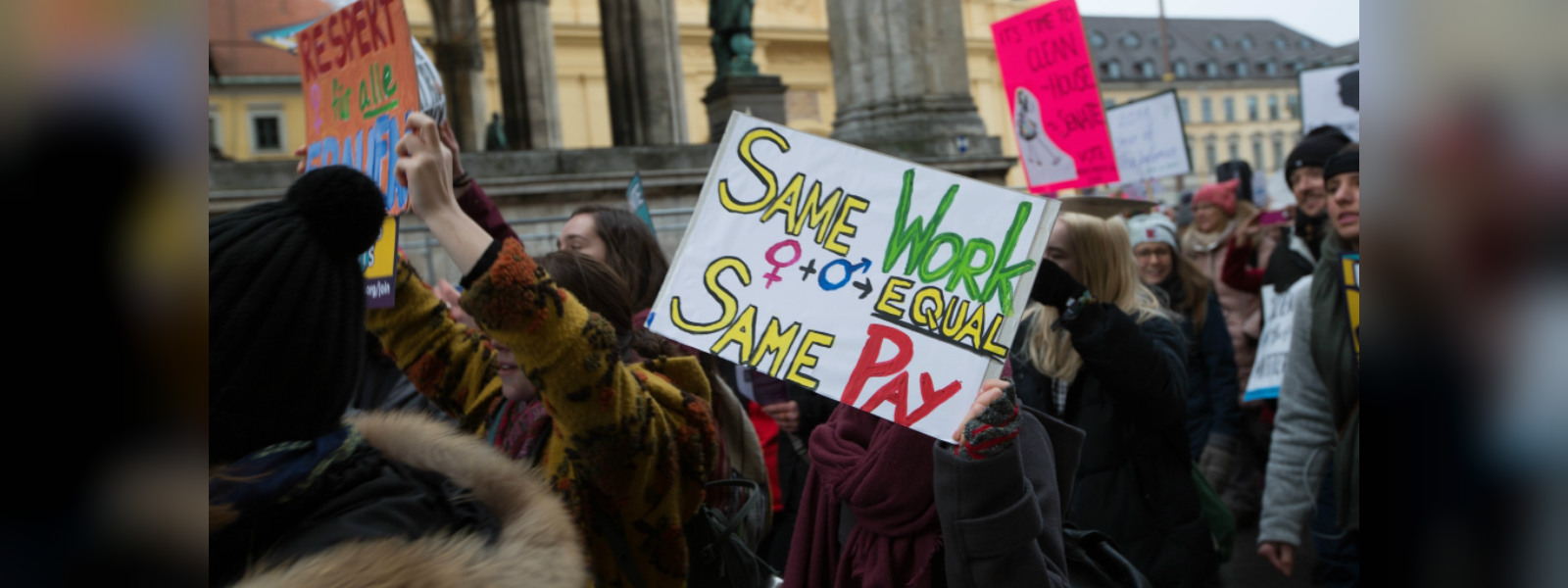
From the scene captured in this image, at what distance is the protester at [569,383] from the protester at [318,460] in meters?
0.52

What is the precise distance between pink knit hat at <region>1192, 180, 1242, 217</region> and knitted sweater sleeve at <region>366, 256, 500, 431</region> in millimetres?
5354

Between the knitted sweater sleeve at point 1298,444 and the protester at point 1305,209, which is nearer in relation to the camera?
the knitted sweater sleeve at point 1298,444

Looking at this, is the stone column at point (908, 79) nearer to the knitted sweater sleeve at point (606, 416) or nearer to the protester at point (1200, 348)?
the protester at point (1200, 348)

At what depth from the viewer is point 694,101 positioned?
38562 millimetres

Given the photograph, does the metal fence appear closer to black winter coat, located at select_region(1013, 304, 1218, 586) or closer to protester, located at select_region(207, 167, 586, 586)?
black winter coat, located at select_region(1013, 304, 1218, 586)

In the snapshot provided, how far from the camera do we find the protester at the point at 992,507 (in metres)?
1.97

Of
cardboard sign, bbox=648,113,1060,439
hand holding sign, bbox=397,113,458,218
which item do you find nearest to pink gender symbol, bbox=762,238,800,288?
cardboard sign, bbox=648,113,1060,439

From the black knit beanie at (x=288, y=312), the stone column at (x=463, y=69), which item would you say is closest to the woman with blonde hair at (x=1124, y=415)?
the black knit beanie at (x=288, y=312)

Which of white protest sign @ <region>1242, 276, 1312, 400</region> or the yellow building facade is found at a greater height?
the yellow building facade

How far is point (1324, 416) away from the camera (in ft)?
11.0

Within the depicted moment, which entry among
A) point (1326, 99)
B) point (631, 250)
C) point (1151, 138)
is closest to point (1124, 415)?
point (631, 250)

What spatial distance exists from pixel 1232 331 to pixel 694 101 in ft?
110

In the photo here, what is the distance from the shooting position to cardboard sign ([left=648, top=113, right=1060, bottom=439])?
2211 millimetres
